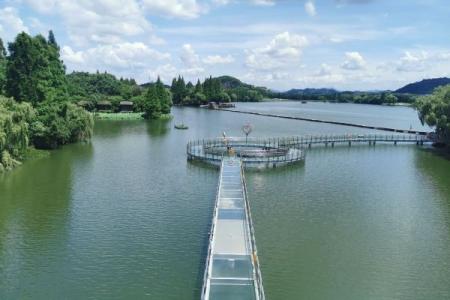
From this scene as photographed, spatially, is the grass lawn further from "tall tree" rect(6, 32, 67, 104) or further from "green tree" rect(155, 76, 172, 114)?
"tall tree" rect(6, 32, 67, 104)

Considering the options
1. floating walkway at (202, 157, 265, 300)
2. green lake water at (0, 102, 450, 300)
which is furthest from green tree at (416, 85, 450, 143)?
floating walkway at (202, 157, 265, 300)

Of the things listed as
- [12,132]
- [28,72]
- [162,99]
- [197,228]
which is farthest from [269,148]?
A: [162,99]

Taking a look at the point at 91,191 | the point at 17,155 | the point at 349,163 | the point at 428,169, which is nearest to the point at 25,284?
the point at 91,191

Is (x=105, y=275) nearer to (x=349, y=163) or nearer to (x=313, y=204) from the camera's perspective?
(x=313, y=204)

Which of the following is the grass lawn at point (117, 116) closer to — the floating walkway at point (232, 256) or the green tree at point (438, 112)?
the green tree at point (438, 112)

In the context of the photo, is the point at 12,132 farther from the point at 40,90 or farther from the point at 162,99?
the point at 162,99

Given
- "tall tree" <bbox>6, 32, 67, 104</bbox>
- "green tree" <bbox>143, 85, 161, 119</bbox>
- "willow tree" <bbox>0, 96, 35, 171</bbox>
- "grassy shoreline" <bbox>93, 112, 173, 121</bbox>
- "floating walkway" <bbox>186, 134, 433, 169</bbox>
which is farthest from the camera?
"green tree" <bbox>143, 85, 161, 119</bbox>

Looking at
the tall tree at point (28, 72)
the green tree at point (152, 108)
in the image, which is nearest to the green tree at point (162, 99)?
the green tree at point (152, 108)

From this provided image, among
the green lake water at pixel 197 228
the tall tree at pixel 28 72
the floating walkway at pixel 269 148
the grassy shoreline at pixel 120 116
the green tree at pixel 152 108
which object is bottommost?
the green lake water at pixel 197 228
